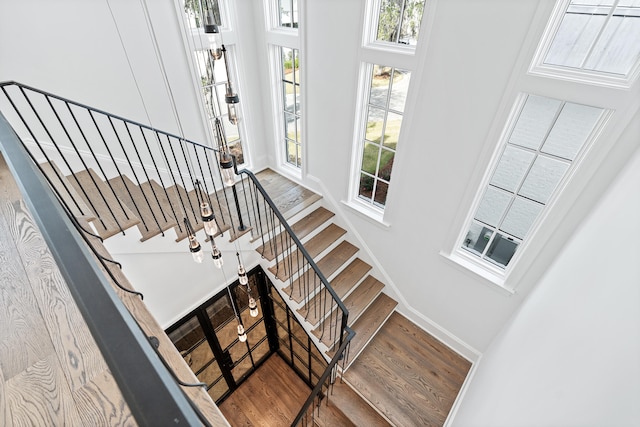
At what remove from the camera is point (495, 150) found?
249 cm

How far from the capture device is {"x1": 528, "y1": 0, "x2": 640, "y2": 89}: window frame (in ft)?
6.09

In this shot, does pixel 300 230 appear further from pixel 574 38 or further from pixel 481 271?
pixel 574 38

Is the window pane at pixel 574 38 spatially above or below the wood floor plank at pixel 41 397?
above

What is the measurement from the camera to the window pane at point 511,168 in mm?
2500

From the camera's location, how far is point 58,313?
1280mm

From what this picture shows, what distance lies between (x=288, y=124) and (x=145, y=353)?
4.41m

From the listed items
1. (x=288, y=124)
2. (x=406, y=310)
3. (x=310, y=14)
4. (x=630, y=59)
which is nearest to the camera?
(x=630, y=59)

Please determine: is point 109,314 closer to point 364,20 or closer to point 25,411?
point 25,411

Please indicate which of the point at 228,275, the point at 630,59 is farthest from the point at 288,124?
the point at 630,59

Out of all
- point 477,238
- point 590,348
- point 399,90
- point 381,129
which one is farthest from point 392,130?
point 590,348

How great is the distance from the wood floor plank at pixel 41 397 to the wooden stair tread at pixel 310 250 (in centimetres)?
251

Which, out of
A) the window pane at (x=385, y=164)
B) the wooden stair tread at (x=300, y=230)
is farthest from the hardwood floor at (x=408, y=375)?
the window pane at (x=385, y=164)

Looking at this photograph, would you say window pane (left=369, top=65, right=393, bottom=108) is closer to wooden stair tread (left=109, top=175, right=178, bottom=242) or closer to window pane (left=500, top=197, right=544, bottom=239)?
window pane (left=500, top=197, right=544, bottom=239)

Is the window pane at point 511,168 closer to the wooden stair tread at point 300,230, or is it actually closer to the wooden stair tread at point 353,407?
the wooden stair tread at point 300,230
